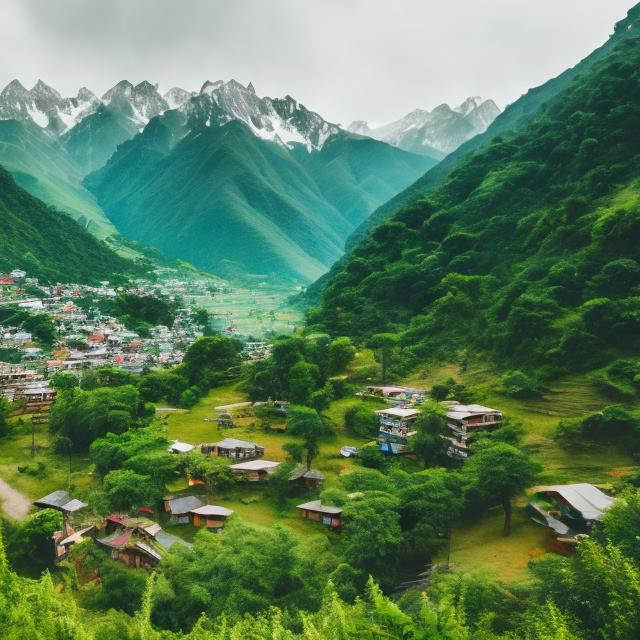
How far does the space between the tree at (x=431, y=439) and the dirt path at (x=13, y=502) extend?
17.4 metres

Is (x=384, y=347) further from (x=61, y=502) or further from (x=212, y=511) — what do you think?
(x=61, y=502)

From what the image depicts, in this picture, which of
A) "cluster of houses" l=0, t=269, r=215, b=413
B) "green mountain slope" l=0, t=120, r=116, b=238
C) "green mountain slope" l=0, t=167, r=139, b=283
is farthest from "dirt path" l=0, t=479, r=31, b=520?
Answer: "green mountain slope" l=0, t=120, r=116, b=238

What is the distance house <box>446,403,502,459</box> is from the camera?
2666 cm

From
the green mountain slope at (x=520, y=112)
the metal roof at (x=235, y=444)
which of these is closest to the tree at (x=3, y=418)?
the metal roof at (x=235, y=444)

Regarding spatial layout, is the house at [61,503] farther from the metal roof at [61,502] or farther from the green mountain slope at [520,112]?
the green mountain slope at [520,112]

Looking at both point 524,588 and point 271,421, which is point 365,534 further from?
point 271,421

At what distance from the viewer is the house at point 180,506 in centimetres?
2320

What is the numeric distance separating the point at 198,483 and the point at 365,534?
34.2 ft

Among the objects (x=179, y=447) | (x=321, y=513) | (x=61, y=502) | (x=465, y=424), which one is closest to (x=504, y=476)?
(x=465, y=424)

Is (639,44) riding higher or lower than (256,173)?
lower

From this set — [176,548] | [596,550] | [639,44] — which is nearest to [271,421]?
[176,548]

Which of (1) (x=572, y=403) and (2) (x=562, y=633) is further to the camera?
(1) (x=572, y=403)

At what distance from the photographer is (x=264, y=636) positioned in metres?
11.5

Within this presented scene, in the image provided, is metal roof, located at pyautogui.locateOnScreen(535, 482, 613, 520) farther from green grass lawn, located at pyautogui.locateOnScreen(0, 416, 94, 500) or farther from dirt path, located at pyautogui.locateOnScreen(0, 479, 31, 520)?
dirt path, located at pyautogui.locateOnScreen(0, 479, 31, 520)
